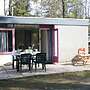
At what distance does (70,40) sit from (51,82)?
32.8ft

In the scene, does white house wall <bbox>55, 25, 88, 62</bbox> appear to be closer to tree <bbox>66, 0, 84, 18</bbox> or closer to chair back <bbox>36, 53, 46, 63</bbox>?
chair back <bbox>36, 53, 46, 63</bbox>

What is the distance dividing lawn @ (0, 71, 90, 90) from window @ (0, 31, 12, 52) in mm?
6501

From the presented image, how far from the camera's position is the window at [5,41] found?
78.2 feet

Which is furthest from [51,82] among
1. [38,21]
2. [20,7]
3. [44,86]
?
[20,7]

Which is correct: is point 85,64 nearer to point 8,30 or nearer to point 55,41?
point 55,41

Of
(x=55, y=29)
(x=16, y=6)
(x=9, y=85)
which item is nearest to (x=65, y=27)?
(x=55, y=29)

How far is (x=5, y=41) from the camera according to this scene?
2398 cm

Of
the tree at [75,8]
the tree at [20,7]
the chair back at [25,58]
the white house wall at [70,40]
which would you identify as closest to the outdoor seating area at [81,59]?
the white house wall at [70,40]

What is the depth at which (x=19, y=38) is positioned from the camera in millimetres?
27172

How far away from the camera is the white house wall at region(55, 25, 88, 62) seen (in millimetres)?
24828

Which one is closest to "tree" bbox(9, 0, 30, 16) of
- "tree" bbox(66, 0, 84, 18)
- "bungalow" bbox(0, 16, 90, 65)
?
"tree" bbox(66, 0, 84, 18)

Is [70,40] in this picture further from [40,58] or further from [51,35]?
[40,58]

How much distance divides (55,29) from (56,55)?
5.49 ft

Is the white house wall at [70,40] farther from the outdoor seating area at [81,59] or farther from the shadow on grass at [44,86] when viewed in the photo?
the shadow on grass at [44,86]
